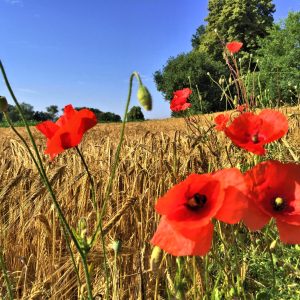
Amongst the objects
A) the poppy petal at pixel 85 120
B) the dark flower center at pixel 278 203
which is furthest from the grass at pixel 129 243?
the dark flower center at pixel 278 203

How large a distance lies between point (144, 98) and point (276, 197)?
12.6 inches

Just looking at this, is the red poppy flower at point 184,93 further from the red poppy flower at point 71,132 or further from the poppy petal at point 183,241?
the poppy petal at point 183,241

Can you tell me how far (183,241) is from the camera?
71 cm

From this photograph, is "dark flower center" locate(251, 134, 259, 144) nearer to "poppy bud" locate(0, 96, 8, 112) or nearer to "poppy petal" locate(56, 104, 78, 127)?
"poppy petal" locate(56, 104, 78, 127)

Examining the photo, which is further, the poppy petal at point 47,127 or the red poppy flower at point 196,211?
the poppy petal at point 47,127

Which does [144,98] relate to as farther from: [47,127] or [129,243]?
[129,243]

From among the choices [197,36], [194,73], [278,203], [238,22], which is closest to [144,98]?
[278,203]

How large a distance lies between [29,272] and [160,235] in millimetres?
1569

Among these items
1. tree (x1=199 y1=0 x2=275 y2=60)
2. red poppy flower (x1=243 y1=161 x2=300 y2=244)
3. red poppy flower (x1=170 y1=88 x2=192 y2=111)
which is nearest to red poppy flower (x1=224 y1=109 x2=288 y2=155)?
red poppy flower (x1=243 y1=161 x2=300 y2=244)

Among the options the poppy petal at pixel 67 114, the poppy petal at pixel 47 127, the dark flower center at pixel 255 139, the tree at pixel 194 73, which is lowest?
the dark flower center at pixel 255 139

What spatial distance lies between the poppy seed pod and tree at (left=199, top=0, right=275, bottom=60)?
30178 mm

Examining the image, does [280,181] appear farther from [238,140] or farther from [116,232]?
[116,232]

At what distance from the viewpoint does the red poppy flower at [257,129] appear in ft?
3.23

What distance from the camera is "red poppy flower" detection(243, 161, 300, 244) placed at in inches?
31.5
